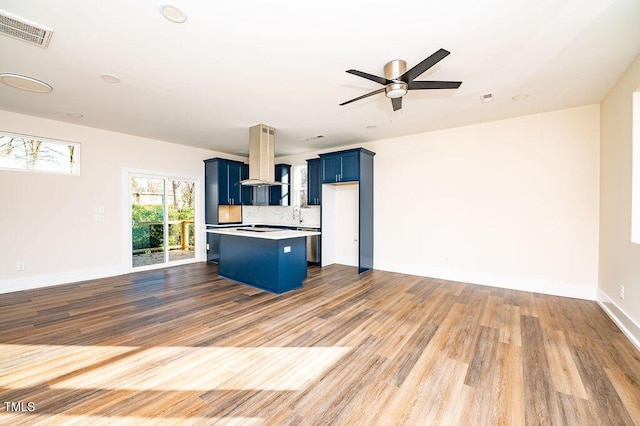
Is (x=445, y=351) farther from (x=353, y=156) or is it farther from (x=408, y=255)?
(x=353, y=156)

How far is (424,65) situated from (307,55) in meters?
1.09

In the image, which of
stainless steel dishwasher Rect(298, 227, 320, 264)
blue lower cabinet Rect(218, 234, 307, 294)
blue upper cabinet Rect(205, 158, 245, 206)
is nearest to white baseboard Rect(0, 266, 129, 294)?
blue upper cabinet Rect(205, 158, 245, 206)

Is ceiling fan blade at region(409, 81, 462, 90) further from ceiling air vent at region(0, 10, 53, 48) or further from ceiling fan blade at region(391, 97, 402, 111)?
ceiling air vent at region(0, 10, 53, 48)

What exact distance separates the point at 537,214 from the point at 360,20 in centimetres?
396

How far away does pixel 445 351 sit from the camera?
7.59 ft

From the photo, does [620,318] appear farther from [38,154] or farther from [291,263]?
[38,154]

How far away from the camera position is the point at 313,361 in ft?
7.07

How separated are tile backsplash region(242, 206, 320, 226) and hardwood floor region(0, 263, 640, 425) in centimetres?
294

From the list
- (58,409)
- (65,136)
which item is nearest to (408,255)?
(58,409)

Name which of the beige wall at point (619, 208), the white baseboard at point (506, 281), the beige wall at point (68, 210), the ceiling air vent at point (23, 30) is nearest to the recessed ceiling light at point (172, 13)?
the ceiling air vent at point (23, 30)

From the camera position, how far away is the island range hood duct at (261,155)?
14.7ft

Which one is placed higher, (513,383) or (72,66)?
(72,66)

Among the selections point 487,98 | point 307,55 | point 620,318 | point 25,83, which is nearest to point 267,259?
point 307,55

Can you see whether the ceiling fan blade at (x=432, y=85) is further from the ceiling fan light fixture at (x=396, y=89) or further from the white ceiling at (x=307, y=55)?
the white ceiling at (x=307, y=55)
